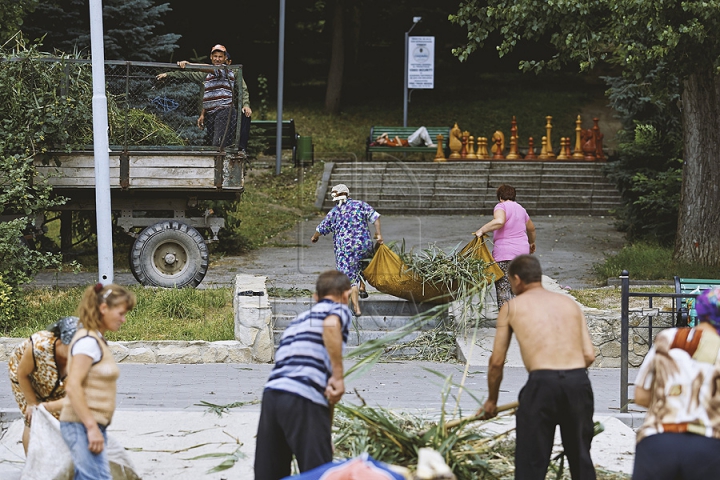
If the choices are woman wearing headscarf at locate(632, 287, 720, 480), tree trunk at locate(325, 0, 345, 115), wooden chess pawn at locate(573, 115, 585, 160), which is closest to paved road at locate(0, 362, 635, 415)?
woman wearing headscarf at locate(632, 287, 720, 480)

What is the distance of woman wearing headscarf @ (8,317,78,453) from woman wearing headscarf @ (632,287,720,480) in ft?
9.85

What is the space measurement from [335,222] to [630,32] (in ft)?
15.8

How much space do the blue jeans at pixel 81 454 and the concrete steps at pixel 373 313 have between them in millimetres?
6446

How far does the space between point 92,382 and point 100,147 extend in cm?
691

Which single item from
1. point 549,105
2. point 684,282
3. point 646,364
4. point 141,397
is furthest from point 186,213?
point 549,105

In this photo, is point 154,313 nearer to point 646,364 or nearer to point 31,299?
point 31,299

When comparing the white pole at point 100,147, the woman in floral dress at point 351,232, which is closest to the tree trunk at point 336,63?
the white pole at point 100,147

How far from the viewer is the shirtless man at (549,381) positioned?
5.34 m

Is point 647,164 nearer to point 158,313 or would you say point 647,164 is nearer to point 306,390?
point 158,313

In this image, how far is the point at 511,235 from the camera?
37.0 feet

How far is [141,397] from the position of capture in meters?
8.67

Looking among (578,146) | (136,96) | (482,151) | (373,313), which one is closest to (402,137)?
(482,151)

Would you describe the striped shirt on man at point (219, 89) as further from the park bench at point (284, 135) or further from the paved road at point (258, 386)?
the park bench at point (284, 135)

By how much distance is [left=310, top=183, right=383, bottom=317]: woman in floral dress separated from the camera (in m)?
11.4
